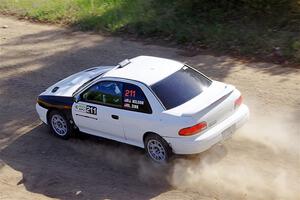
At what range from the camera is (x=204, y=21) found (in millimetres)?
16328

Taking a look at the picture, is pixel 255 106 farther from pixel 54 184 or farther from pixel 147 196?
pixel 54 184

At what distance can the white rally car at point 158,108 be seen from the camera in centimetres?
909

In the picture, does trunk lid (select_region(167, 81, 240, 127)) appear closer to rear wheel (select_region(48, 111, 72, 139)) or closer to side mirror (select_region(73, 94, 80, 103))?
side mirror (select_region(73, 94, 80, 103))

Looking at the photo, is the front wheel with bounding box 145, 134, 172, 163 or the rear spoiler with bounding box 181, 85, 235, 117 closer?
the rear spoiler with bounding box 181, 85, 235, 117

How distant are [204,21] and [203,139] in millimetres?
7914

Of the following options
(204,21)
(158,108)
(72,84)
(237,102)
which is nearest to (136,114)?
(158,108)

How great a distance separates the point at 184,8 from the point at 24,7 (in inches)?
271

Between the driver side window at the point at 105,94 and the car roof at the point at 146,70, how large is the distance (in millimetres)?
191

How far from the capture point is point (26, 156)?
425 inches

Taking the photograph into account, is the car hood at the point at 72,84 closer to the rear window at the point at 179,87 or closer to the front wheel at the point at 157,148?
the rear window at the point at 179,87

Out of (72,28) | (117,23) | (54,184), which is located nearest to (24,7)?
(72,28)

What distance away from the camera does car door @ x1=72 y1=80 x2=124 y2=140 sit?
9.90 m

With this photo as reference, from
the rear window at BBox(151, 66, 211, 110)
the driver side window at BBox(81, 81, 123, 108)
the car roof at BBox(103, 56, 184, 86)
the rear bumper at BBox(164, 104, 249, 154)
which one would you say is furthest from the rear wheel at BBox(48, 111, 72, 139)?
the rear bumper at BBox(164, 104, 249, 154)

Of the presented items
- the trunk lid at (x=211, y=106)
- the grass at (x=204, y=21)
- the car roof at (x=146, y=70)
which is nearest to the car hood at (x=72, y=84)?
the car roof at (x=146, y=70)
